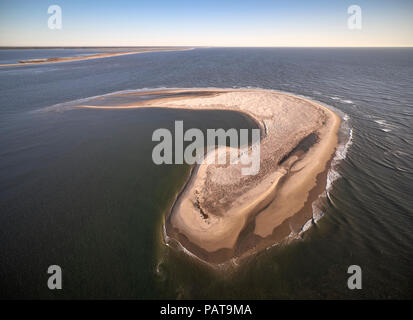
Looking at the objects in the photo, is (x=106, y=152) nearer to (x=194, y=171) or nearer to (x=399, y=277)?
(x=194, y=171)

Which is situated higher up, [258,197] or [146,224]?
[258,197]

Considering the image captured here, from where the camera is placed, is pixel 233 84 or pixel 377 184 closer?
pixel 377 184

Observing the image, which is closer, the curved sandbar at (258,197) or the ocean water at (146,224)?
the ocean water at (146,224)

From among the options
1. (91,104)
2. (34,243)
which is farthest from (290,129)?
(91,104)

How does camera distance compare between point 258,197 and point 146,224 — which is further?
point 258,197

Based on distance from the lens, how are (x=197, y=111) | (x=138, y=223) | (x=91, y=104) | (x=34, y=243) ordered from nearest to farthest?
1. (x=34, y=243)
2. (x=138, y=223)
3. (x=197, y=111)
4. (x=91, y=104)

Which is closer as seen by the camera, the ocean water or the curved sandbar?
the ocean water
